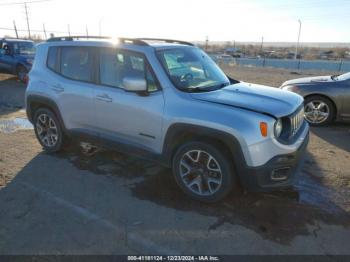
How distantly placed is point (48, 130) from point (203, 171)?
9.85 ft

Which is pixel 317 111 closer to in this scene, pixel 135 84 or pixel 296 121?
pixel 296 121

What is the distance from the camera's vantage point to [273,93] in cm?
427

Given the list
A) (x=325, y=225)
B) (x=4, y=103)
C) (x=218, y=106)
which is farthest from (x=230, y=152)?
(x=4, y=103)

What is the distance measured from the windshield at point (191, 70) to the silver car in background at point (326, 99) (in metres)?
3.29

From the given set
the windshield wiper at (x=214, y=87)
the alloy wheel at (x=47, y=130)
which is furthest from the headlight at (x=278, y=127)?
the alloy wheel at (x=47, y=130)

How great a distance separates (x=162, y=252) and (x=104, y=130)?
7.11 feet

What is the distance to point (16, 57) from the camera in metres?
13.3

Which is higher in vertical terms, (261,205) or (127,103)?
(127,103)

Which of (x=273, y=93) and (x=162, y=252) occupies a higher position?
(x=273, y=93)

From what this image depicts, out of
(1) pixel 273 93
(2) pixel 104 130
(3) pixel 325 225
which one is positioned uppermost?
(1) pixel 273 93

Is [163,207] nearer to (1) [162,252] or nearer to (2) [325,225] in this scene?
(1) [162,252]

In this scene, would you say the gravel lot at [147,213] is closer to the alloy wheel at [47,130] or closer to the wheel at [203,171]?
the wheel at [203,171]

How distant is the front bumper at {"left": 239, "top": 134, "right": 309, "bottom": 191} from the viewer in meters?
3.47

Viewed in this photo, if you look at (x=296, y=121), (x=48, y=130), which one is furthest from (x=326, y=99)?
(x=48, y=130)
